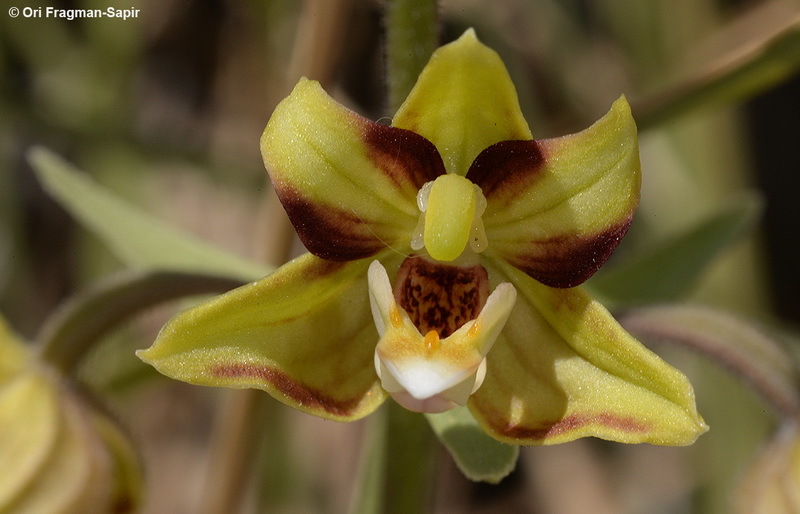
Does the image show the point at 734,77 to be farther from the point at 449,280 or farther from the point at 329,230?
the point at 329,230

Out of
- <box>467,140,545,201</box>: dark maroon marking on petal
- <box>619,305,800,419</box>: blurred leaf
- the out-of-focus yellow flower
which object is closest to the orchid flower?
<box>467,140,545,201</box>: dark maroon marking on petal

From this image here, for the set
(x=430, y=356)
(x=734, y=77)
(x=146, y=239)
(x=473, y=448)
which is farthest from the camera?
(x=146, y=239)

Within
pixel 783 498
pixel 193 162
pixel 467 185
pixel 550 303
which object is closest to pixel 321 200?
pixel 467 185

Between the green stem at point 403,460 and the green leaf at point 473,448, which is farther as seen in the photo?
the green stem at point 403,460

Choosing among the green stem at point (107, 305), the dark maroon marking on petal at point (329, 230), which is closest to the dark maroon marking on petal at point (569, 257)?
the dark maroon marking on petal at point (329, 230)

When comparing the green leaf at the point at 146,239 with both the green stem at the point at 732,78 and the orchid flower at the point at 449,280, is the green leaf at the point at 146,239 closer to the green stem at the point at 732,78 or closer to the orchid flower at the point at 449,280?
the orchid flower at the point at 449,280

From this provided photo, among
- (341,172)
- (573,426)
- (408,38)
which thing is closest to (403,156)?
(341,172)
